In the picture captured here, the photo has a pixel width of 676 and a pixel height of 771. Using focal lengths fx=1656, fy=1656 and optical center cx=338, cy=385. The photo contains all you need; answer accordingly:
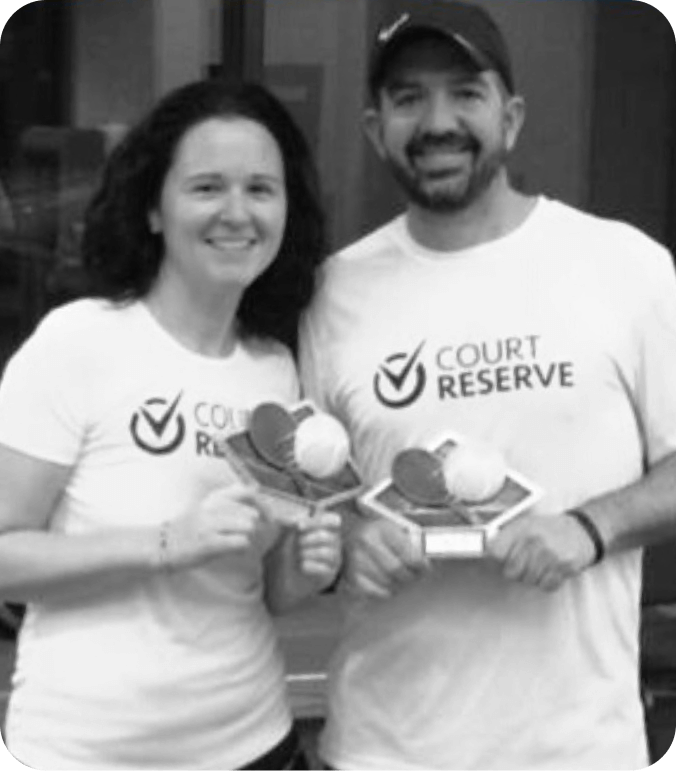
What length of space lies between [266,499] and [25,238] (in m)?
2.78

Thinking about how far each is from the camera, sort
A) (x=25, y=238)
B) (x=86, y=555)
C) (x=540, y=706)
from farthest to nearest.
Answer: (x=25, y=238)
(x=540, y=706)
(x=86, y=555)

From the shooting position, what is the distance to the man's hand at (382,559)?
2432mm

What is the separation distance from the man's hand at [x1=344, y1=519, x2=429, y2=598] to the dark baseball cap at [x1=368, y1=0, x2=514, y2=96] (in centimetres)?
73

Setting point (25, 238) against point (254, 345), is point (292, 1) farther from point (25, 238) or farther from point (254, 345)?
point (254, 345)

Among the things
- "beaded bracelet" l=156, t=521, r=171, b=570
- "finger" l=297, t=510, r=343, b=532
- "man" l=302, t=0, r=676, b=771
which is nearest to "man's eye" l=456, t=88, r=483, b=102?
"man" l=302, t=0, r=676, b=771

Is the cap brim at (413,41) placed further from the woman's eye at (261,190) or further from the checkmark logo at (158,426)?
the checkmark logo at (158,426)

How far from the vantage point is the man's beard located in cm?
255

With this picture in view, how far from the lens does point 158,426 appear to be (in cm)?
241

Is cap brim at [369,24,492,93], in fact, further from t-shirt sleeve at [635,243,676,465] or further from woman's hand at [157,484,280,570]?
woman's hand at [157,484,280,570]

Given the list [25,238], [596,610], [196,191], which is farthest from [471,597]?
[25,238]

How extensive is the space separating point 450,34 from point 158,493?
0.86 metres

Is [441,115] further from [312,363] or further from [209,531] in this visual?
[209,531]

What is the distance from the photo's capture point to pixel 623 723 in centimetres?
258

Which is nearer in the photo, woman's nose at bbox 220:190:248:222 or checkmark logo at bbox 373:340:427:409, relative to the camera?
woman's nose at bbox 220:190:248:222
